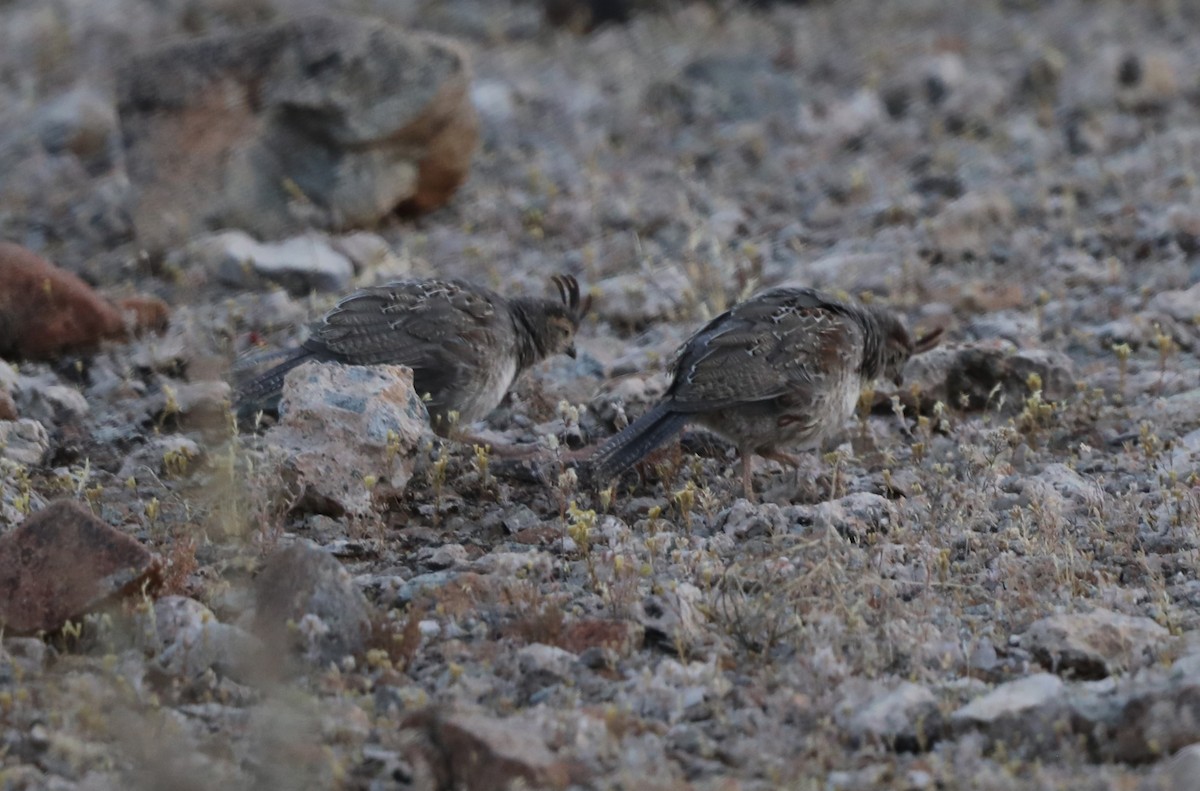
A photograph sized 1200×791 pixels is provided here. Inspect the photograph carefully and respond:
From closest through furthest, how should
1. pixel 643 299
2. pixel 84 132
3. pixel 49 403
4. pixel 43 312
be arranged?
1. pixel 49 403
2. pixel 43 312
3. pixel 643 299
4. pixel 84 132

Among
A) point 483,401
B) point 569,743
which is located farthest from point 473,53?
point 569,743

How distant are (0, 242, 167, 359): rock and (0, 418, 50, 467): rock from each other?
1702 mm

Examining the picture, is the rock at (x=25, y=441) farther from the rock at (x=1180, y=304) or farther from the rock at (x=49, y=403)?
the rock at (x=1180, y=304)

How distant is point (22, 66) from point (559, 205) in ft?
22.0

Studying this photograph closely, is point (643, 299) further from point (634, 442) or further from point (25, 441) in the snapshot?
point (25, 441)

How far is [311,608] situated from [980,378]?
4.64 metres

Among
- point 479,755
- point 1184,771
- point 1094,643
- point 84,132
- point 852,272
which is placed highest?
point 1184,771

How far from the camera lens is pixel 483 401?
8672 mm

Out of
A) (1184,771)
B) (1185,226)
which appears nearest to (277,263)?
(1185,226)

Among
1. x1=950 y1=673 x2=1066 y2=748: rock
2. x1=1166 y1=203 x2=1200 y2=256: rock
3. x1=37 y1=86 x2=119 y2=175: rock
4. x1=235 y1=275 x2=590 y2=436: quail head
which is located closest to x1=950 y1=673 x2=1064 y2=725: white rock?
x1=950 y1=673 x2=1066 y2=748: rock

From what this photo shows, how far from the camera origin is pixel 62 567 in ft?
19.7

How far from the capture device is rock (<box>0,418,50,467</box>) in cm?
785

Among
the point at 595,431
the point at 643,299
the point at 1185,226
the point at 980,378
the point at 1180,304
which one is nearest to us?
the point at 595,431

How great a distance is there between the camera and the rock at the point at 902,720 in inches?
208
